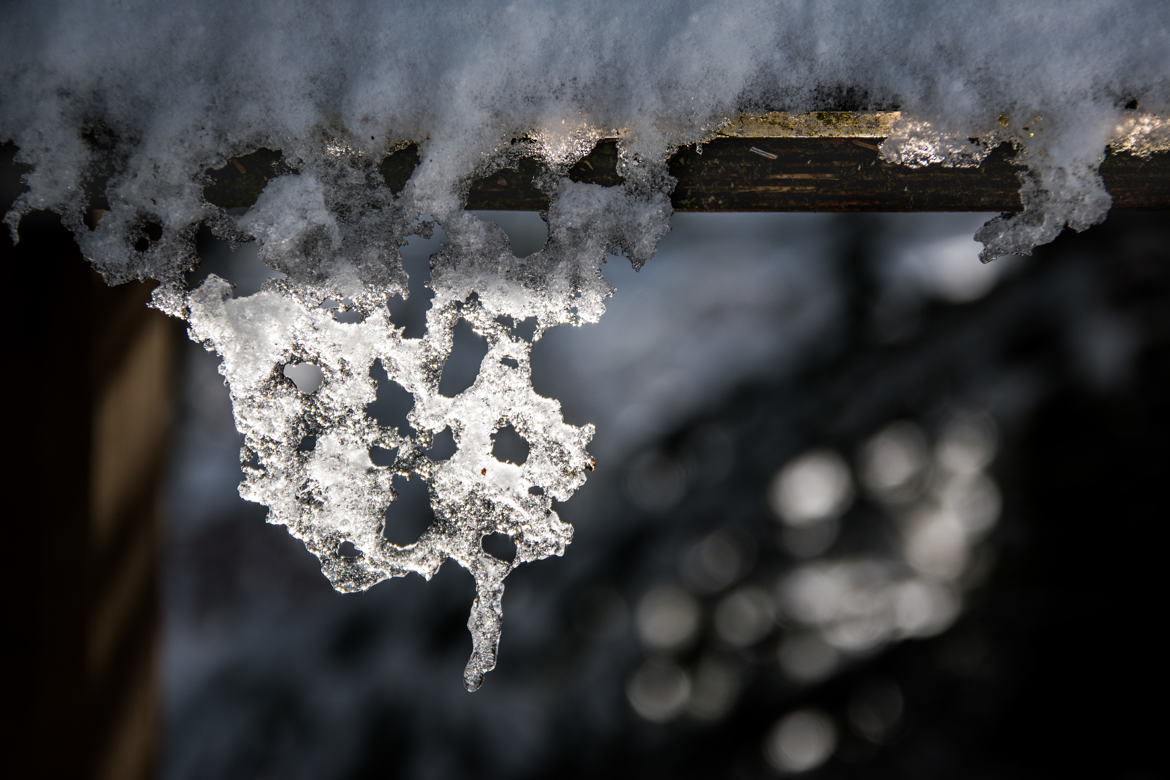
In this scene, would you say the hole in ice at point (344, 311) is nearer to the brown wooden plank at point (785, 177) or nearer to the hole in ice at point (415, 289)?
the brown wooden plank at point (785, 177)

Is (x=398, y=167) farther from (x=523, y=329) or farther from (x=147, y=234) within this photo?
(x=523, y=329)

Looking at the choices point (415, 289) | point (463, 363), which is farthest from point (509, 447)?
point (415, 289)

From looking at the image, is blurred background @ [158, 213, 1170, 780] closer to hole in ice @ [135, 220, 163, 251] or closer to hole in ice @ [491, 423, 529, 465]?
hole in ice @ [491, 423, 529, 465]

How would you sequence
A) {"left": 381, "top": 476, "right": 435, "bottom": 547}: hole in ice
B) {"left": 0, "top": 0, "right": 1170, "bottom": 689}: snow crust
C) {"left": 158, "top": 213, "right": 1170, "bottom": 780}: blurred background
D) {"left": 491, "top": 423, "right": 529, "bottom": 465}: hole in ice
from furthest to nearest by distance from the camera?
{"left": 381, "top": 476, "right": 435, "bottom": 547}: hole in ice, {"left": 491, "top": 423, "right": 529, "bottom": 465}: hole in ice, {"left": 158, "top": 213, "right": 1170, "bottom": 780}: blurred background, {"left": 0, "top": 0, "right": 1170, "bottom": 689}: snow crust

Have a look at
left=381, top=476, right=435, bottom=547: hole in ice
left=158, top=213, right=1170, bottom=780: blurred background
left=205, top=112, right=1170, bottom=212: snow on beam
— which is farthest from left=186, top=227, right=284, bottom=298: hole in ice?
left=205, top=112, right=1170, bottom=212: snow on beam

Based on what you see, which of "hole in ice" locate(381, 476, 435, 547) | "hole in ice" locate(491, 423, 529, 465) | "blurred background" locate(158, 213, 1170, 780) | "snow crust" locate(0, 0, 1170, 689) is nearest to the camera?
"snow crust" locate(0, 0, 1170, 689)

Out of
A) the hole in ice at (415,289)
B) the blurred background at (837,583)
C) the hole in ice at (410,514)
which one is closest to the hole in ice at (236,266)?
the blurred background at (837,583)
